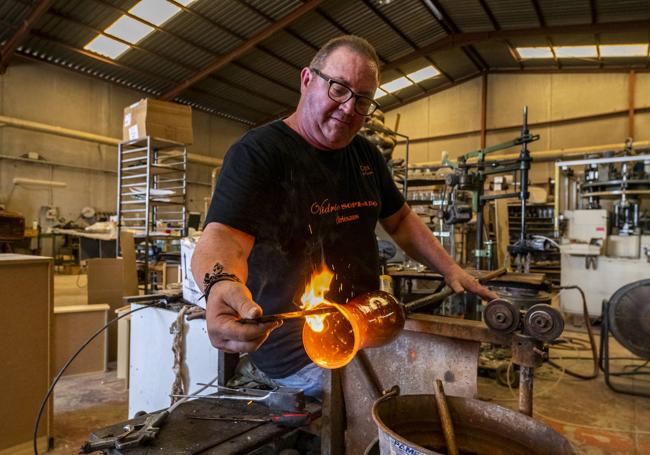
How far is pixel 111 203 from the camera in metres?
8.90

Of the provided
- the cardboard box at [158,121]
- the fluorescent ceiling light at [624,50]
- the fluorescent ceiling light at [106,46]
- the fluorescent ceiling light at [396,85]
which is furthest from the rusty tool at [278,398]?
the fluorescent ceiling light at [396,85]

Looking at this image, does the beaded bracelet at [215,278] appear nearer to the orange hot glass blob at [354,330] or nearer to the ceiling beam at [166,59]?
the orange hot glass blob at [354,330]

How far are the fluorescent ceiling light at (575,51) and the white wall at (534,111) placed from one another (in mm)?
743

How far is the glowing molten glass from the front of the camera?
924mm

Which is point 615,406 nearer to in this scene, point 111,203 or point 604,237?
point 604,237

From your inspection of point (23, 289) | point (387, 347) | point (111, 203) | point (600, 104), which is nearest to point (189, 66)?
point (111, 203)

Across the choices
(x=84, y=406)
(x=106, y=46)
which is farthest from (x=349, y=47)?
(x=106, y=46)

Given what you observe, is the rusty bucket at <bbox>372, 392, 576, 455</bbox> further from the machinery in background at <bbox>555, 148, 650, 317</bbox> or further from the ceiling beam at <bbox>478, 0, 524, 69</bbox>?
the ceiling beam at <bbox>478, 0, 524, 69</bbox>

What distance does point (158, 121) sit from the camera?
171 inches

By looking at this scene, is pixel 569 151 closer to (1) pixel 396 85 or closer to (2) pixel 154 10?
(1) pixel 396 85

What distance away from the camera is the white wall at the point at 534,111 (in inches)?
325

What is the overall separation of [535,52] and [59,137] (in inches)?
397

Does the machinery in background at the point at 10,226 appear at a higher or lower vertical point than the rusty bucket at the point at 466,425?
higher

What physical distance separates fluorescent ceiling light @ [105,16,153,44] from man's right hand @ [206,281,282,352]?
715 cm
